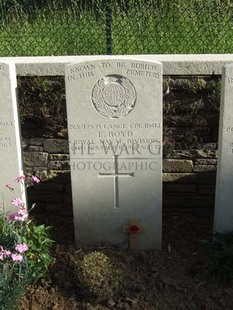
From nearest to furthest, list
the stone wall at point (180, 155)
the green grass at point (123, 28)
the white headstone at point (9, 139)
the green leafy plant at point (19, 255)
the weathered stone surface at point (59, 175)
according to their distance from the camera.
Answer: the green leafy plant at point (19, 255), the white headstone at point (9, 139), the stone wall at point (180, 155), the weathered stone surface at point (59, 175), the green grass at point (123, 28)

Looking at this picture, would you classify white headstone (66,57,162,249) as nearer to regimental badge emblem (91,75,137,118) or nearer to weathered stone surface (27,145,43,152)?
regimental badge emblem (91,75,137,118)

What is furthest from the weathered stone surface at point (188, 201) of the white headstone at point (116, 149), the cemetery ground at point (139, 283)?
the white headstone at point (116, 149)

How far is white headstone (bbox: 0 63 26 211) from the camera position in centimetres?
316

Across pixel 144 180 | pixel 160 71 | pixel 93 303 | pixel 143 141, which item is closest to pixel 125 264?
pixel 93 303

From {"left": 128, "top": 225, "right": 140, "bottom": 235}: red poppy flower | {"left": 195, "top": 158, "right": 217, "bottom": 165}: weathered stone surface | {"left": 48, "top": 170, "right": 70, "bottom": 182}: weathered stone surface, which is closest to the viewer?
{"left": 128, "top": 225, "right": 140, "bottom": 235}: red poppy flower

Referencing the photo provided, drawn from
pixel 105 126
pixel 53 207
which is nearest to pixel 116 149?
pixel 105 126

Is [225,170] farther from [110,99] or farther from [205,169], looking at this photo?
[110,99]

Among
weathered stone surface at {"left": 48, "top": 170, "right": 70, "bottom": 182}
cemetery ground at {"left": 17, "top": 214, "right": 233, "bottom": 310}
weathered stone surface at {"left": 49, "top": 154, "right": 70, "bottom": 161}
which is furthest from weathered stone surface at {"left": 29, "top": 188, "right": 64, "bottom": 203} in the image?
cemetery ground at {"left": 17, "top": 214, "right": 233, "bottom": 310}

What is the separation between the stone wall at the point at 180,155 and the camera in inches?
146

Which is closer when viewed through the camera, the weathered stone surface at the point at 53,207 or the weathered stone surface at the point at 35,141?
the weathered stone surface at the point at 35,141

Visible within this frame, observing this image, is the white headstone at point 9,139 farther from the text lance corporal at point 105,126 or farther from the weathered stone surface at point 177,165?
the weathered stone surface at point 177,165

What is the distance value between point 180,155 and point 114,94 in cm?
104

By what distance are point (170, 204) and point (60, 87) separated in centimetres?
136

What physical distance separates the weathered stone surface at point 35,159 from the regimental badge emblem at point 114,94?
99 centimetres
